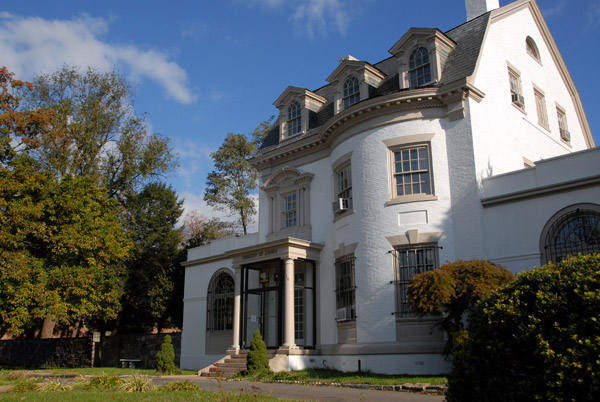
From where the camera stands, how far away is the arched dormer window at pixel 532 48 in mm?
22292

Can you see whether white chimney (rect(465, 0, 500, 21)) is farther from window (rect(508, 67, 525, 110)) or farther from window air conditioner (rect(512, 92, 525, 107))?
window air conditioner (rect(512, 92, 525, 107))

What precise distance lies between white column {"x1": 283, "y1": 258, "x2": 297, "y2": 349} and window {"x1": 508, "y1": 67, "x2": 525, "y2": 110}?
10.1 meters

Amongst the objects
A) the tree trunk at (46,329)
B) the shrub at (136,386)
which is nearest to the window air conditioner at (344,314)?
the shrub at (136,386)

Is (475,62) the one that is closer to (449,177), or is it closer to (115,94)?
(449,177)

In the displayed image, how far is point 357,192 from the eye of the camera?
18.9 metres

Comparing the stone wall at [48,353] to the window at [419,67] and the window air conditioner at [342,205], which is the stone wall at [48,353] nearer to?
the window air conditioner at [342,205]

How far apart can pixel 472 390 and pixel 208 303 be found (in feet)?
65.9

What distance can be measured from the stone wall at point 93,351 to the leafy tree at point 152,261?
8.77 ft

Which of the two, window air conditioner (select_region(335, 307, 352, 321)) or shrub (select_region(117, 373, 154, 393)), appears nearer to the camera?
shrub (select_region(117, 373, 154, 393))

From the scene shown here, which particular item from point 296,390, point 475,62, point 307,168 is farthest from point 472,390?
point 307,168

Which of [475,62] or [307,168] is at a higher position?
[475,62]

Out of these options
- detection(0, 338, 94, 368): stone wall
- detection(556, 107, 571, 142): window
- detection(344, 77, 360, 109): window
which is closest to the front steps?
detection(344, 77, 360, 109): window

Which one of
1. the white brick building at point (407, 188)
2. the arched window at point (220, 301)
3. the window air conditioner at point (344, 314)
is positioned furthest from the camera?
the arched window at point (220, 301)

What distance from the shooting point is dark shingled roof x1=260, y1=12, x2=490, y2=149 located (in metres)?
18.4
